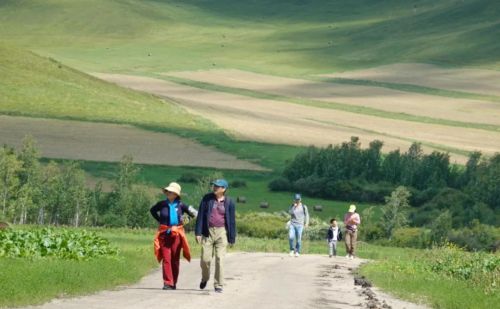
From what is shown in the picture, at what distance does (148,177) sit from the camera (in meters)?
96.1

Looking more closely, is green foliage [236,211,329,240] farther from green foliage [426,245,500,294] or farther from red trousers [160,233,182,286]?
red trousers [160,233,182,286]

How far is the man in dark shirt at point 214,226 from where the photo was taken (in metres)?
26.1

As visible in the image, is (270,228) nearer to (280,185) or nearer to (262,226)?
(262,226)

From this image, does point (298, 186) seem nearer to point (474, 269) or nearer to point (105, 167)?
point (105, 167)

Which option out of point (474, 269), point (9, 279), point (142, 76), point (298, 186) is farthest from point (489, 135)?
point (9, 279)

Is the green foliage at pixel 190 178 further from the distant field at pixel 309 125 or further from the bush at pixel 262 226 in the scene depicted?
the distant field at pixel 309 125

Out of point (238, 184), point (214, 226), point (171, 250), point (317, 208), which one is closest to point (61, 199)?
point (317, 208)

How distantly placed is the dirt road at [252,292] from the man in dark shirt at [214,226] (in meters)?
0.62

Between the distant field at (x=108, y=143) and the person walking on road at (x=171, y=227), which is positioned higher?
the distant field at (x=108, y=143)

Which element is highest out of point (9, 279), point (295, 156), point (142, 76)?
point (142, 76)

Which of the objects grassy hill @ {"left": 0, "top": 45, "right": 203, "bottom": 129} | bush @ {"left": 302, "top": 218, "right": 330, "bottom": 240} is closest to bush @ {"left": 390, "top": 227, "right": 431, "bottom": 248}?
bush @ {"left": 302, "top": 218, "right": 330, "bottom": 240}

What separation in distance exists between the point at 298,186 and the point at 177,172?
27.8 feet

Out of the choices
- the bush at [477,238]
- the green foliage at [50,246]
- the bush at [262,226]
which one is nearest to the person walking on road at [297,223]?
the green foliage at [50,246]

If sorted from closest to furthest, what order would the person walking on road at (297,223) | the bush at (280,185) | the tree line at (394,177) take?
the person walking on road at (297,223) < the tree line at (394,177) < the bush at (280,185)
